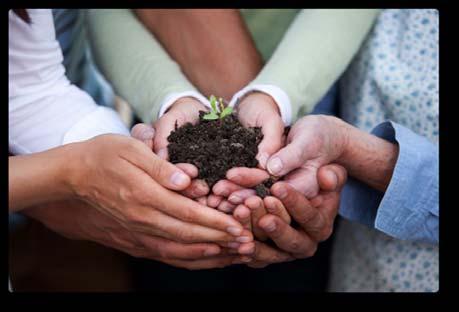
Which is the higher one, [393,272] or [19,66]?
[19,66]

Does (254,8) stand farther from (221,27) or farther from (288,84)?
(288,84)

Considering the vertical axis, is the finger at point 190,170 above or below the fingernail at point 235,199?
above

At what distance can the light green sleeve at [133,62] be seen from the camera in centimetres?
156

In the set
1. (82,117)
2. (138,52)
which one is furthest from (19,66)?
(138,52)

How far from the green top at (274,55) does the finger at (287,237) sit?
35 centimetres

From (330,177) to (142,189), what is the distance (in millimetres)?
444

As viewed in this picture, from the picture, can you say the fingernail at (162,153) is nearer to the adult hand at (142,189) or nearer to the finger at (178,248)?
the adult hand at (142,189)

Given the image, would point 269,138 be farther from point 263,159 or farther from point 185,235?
point 185,235

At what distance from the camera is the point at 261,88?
1.45 meters

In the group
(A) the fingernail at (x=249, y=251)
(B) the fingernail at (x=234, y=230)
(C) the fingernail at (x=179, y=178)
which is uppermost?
(C) the fingernail at (x=179, y=178)

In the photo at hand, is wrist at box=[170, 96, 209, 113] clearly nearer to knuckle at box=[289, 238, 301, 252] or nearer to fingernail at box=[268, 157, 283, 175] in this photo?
fingernail at box=[268, 157, 283, 175]

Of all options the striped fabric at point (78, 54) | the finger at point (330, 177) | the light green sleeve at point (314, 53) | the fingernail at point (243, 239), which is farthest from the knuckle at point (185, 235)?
the striped fabric at point (78, 54)

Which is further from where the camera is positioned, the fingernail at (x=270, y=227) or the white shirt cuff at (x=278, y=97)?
the white shirt cuff at (x=278, y=97)
